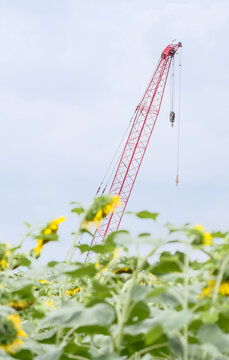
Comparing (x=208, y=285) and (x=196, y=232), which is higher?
(x=196, y=232)

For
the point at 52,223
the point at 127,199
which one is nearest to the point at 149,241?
the point at 52,223

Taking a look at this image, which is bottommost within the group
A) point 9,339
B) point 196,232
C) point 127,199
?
point 9,339

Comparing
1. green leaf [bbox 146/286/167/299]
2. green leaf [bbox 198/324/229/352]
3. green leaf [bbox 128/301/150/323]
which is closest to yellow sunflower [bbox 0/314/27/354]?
green leaf [bbox 128/301/150/323]

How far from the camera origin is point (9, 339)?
159 centimetres

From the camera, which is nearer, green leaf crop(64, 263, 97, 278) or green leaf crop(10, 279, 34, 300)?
green leaf crop(64, 263, 97, 278)

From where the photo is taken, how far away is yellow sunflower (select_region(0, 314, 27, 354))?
62.4 inches

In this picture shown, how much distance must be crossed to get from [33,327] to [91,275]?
0.31 metres

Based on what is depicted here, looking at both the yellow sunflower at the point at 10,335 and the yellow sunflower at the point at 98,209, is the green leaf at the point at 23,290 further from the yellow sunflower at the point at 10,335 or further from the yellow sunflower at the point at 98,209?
the yellow sunflower at the point at 98,209

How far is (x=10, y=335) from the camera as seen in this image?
5.22ft

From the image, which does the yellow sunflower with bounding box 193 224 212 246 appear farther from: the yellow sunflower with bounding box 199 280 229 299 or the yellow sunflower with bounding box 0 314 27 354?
the yellow sunflower with bounding box 0 314 27 354

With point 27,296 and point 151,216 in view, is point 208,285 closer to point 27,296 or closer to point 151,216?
point 151,216

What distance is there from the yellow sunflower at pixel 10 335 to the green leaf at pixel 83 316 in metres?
0.11

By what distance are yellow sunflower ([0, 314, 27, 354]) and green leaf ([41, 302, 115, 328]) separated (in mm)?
105

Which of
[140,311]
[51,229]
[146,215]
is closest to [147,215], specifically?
[146,215]
